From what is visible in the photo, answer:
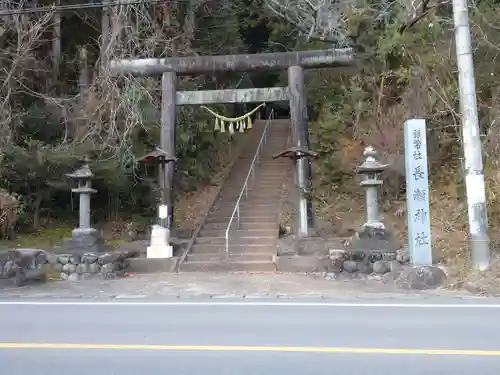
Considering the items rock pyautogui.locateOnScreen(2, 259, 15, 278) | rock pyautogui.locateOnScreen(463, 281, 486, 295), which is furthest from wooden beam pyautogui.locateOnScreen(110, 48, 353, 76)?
rock pyautogui.locateOnScreen(463, 281, 486, 295)

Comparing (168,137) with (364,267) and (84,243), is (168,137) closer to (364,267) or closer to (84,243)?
(84,243)

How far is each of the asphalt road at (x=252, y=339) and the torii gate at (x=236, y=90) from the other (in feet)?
20.4

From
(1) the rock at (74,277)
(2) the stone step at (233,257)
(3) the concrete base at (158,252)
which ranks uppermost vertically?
(3) the concrete base at (158,252)

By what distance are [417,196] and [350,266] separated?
2149mm

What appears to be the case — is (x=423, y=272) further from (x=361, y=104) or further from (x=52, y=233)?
(x=52, y=233)

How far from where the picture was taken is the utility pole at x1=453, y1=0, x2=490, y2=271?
10.7 meters

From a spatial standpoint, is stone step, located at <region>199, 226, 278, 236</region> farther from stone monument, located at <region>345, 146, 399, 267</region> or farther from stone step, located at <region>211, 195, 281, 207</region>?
stone monument, located at <region>345, 146, 399, 267</region>

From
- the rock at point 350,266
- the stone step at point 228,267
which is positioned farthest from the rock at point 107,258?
the rock at point 350,266

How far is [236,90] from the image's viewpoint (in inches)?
579

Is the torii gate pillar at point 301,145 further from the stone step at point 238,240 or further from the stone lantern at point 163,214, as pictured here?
the stone lantern at point 163,214

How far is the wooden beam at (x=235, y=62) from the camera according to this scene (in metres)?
14.4

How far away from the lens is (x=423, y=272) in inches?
416

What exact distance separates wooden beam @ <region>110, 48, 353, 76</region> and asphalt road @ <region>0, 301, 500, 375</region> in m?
7.97

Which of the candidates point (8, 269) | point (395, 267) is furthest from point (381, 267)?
point (8, 269)
